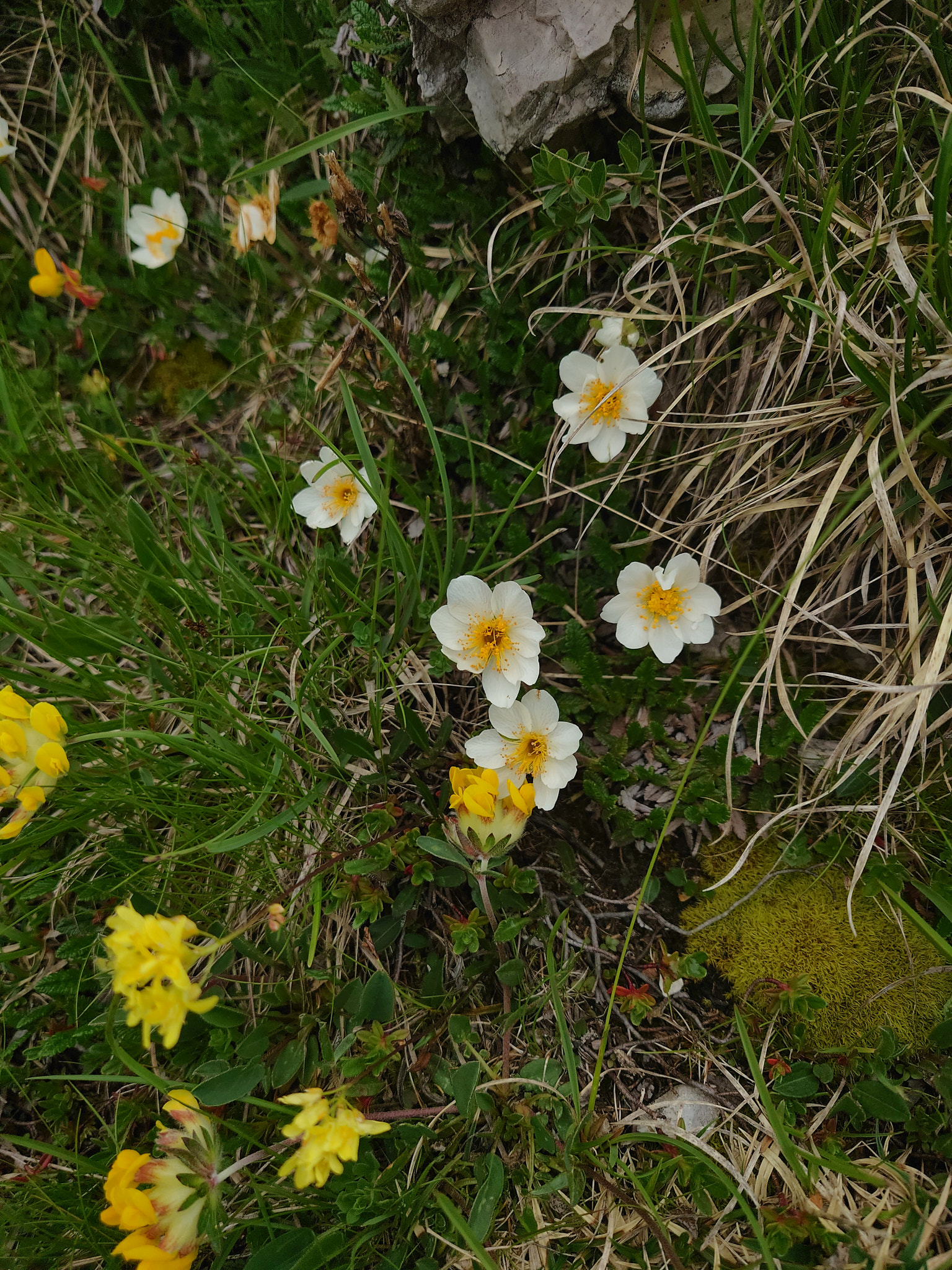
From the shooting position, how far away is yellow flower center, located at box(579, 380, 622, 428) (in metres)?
2.19

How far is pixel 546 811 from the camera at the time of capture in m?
2.30

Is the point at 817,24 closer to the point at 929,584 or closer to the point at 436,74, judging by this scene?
the point at 436,74

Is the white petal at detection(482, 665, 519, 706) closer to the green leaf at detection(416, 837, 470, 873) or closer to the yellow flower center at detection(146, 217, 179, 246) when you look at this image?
the green leaf at detection(416, 837, 470, 873)

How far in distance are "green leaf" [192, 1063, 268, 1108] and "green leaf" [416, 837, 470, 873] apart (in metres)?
0.62

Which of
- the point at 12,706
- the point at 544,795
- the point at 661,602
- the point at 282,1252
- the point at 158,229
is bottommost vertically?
the point at 282,1252

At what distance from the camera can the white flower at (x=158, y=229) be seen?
9.75ft

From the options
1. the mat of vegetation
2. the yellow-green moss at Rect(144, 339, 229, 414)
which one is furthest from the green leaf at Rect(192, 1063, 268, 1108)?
the yellow-green moss at Rect(144, 339, 229, 414)

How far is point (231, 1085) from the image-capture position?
1.87 m

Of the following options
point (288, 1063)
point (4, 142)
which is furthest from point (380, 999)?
point (4, 142)

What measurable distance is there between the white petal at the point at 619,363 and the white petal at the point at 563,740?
0.93 m

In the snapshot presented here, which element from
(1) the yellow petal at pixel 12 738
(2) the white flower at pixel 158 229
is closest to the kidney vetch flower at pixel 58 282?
(2) the white flower at pixel 158 229

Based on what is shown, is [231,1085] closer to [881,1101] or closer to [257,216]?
[881,1101]

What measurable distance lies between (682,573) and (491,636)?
0.53 m

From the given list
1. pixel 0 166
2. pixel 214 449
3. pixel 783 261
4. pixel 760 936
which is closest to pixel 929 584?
pixel 783 261
